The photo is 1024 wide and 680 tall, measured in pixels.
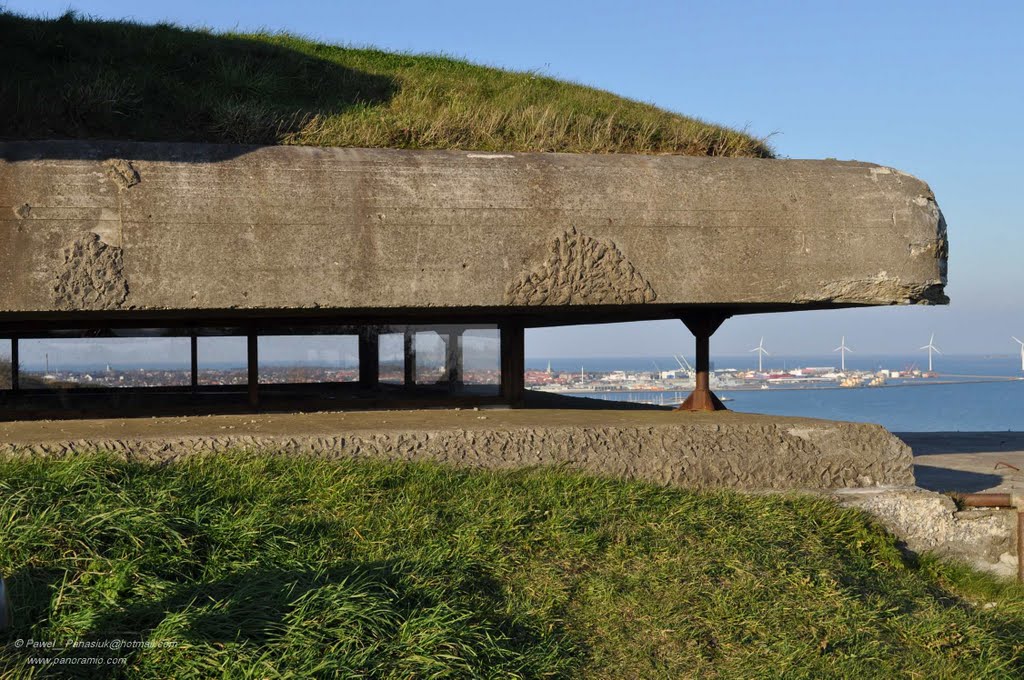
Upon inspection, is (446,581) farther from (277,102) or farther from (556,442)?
(277,102)

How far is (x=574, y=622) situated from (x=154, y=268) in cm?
335

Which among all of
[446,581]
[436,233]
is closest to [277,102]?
[436,233]

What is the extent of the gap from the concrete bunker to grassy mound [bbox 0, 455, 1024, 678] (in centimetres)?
115

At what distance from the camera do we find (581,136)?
22.7 feet

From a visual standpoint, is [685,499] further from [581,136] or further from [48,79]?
[48,79]

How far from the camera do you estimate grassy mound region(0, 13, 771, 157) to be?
6.29 meters

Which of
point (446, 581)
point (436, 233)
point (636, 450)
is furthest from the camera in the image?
point (636, 450)

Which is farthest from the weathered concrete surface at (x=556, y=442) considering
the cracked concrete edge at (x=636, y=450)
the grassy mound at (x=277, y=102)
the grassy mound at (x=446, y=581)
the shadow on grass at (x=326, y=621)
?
the grassy mound at (x=277, y=102)

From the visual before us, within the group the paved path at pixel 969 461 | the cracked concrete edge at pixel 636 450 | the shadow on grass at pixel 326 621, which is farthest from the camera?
the paved path at pixel 969 461

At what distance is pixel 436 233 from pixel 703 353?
2.68 metres

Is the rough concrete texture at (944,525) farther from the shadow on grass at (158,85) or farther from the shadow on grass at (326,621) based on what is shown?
the shadow on grass at (158,85)

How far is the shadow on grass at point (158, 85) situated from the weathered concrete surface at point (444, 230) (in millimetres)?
793

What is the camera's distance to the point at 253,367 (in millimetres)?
6969

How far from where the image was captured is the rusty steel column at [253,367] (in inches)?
272
